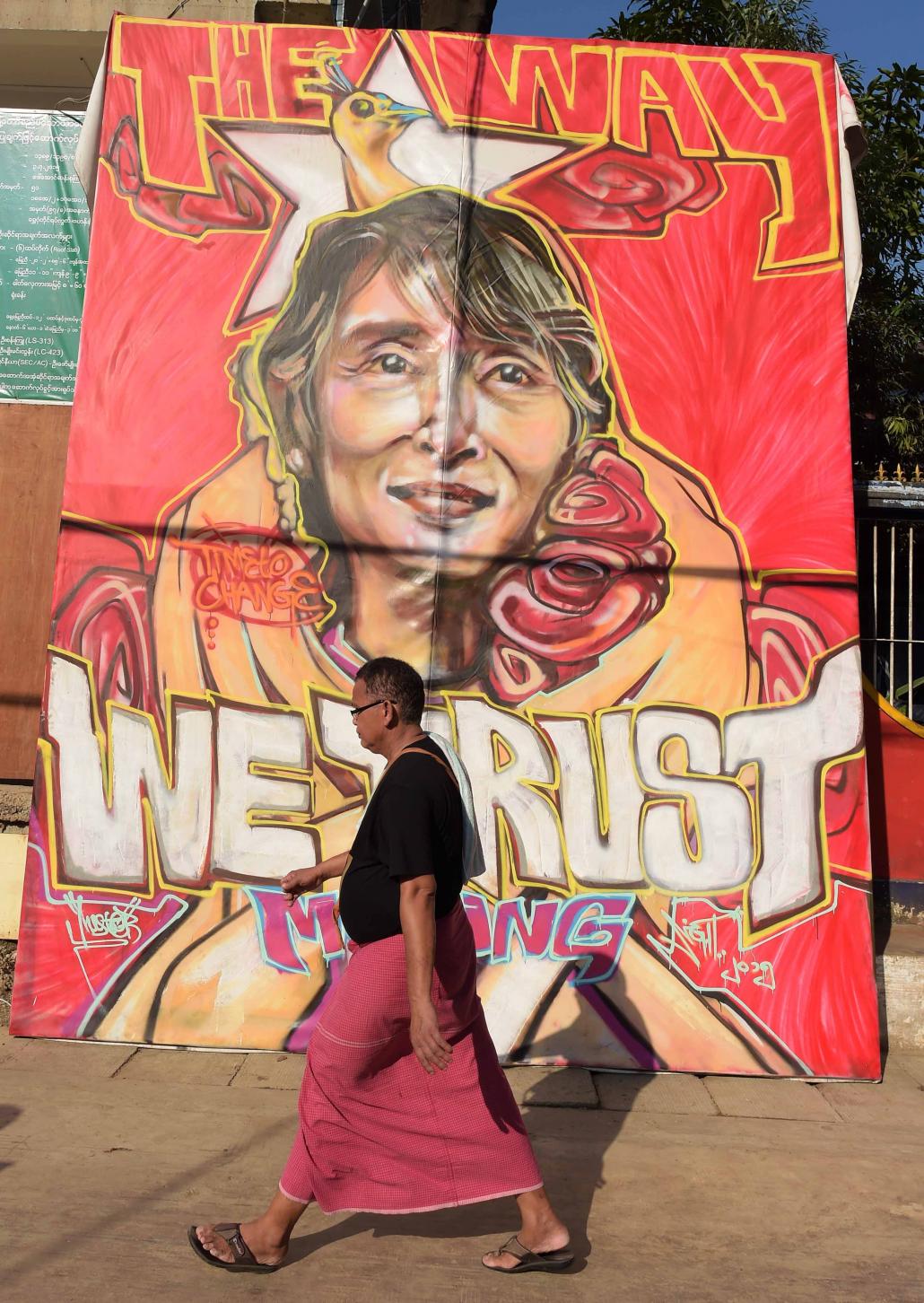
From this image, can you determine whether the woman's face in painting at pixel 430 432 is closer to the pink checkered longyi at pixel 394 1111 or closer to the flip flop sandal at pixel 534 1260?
the pink checkered longyi at pixel 394 1111

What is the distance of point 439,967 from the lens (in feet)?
10.4

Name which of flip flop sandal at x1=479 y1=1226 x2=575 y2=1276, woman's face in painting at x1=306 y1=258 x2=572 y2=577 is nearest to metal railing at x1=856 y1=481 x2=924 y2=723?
woman's face in painting at x1=306 y1=258 x2=572 y2=577

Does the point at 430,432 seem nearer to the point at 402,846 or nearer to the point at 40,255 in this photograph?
the point at 402,846

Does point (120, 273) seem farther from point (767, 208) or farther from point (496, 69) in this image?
point (767, 208)

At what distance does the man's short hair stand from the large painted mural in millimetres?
1917

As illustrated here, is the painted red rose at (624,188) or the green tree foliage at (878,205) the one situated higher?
the green tree foliage at (878,205)

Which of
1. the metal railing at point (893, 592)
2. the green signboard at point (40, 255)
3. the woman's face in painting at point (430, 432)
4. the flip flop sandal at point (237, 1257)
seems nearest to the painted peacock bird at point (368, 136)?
the woman's face in painting at point (430, 432)

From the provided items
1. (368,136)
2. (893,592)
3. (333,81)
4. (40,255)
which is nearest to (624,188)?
(368,136)

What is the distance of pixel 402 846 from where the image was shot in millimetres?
3041

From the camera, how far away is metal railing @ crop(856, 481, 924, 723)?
6.22m

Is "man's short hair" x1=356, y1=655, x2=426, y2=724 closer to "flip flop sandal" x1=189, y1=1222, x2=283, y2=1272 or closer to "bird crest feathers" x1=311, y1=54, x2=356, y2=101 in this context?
"flip flop sandal" x1=189, y1=1222, x2=283, y2=1272

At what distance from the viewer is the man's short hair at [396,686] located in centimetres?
328

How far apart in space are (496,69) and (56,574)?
321 cm

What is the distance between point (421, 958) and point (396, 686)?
2.50ft
